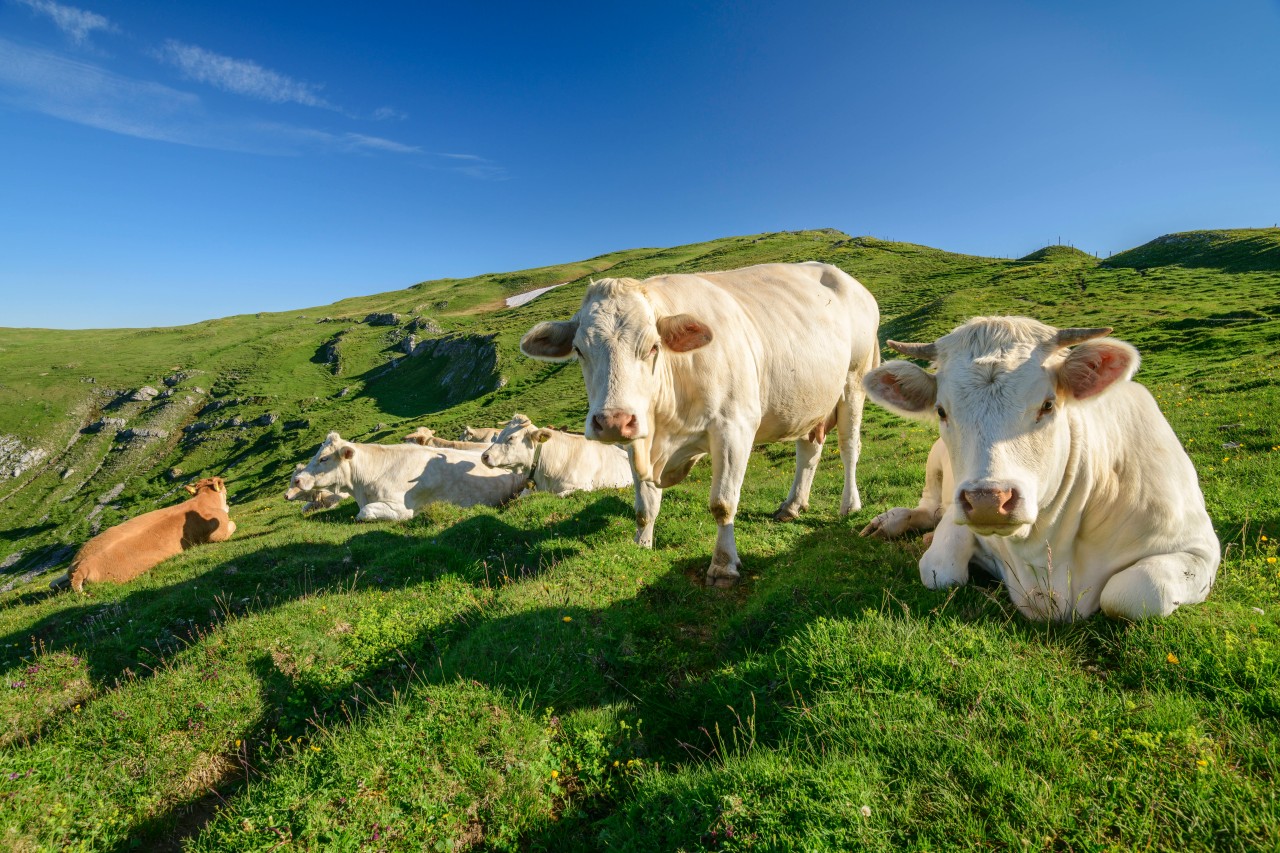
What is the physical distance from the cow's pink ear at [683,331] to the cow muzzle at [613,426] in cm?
118

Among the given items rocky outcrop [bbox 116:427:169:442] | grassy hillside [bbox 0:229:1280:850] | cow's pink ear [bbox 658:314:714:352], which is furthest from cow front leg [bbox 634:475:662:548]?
rocky outcrop [bbox 116:427:169:442]

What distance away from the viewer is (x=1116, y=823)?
268 centimetres

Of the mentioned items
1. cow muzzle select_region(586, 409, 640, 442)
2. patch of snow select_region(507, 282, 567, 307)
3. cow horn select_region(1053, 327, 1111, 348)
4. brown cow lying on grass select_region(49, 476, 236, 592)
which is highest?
patch of snow select_region(507, 282, 567, 307)

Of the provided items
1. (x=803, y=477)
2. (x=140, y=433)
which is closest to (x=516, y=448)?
(x=803, y=477)

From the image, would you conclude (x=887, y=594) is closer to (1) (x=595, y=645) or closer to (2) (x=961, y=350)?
(2) (x=961, y=350)

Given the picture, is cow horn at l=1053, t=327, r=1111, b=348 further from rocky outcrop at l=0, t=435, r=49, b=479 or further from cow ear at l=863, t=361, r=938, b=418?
rocky outcrop at l=0, t=435, r=49, b=479

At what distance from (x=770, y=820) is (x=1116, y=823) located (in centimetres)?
155

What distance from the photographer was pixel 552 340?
6938 millimetres

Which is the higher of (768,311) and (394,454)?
(768,311)

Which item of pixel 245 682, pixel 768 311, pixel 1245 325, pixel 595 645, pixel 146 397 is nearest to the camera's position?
pixel 595 645

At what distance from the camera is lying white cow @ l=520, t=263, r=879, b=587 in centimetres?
624

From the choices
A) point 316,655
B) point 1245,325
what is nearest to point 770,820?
point 316,655

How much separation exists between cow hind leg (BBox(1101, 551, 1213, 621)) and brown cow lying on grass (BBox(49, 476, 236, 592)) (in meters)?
15.9

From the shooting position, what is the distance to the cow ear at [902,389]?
15.4 feet
